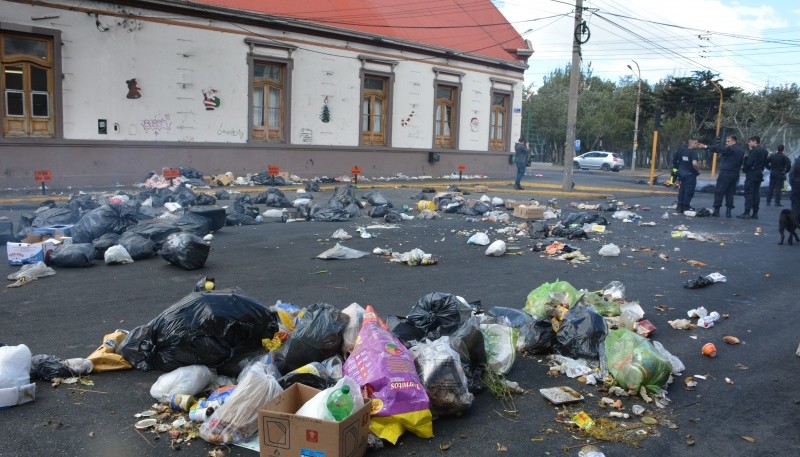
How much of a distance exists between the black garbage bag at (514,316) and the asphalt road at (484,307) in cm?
50

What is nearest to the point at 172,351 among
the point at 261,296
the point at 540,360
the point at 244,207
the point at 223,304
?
the point at 223,304

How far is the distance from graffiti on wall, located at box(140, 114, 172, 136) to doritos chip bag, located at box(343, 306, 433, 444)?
16.5 meters

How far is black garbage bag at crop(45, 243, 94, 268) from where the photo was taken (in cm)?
816

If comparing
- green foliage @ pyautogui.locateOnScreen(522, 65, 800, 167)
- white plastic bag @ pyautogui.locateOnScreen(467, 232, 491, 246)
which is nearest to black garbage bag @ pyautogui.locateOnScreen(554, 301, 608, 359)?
white plastic bag @ pyautogui.locateOnScreen(467, 232, 491, 246)

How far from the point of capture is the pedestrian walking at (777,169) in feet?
58.3

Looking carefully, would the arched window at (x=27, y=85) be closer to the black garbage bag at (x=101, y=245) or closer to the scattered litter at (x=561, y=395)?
the black garbage bag at (x=101, y=245)

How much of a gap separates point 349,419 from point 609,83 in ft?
214

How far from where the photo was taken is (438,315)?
5.23 metres

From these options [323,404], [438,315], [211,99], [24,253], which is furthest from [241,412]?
[211,99]

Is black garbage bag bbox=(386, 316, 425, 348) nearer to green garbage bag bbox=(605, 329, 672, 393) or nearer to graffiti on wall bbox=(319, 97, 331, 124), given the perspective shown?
green garbage bag bbox=(605, 329, 672, 393)

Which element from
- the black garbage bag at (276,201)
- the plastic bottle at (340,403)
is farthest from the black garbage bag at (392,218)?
the plastic bottle at (340,403)

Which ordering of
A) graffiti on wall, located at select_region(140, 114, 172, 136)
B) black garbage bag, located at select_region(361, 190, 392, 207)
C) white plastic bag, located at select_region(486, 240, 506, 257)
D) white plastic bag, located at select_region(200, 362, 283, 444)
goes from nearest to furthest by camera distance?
white plastic bag, located at select_region(200, 362, 283, 444)
white plastic bag, located at select_region(486, 240, 506, 257)
black garbage bag, located at select_region(361, 190, 392, 207)
graffiti on wall, located at select_region(140, 114, 172, 136)

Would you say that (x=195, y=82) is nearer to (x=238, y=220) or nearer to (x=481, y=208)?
(x=238, y=220)

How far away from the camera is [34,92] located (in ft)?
54.0
